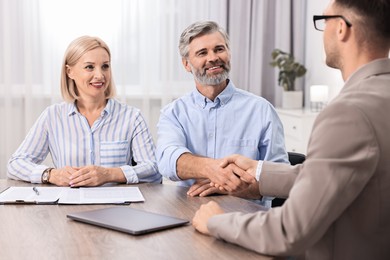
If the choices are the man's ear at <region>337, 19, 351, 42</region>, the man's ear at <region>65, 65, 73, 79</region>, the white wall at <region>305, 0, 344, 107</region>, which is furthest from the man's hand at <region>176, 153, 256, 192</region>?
the white wall at <region>305, 0, 344, 107</region>

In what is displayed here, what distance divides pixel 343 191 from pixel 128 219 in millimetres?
719

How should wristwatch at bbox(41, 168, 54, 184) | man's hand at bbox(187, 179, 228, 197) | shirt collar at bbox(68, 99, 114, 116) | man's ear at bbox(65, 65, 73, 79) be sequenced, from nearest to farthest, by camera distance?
man's hand at bbox(187, 179, 228, 197) < wristwatch at bbox(41, 168, 54, 184) < shirt collar at bbox(68, 99, 114, 116) < man's ear at bbox(65, 65, 73, 79)

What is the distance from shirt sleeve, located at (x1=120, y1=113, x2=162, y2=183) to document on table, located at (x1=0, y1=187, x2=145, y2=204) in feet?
0.57

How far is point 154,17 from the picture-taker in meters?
5.24

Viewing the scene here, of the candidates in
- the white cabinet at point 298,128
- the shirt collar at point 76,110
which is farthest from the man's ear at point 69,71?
the white cabinet at point 298,128

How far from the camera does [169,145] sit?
2484 mm

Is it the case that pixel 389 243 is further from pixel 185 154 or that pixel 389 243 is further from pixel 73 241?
pixel 185 154

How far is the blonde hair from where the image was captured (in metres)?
2.91

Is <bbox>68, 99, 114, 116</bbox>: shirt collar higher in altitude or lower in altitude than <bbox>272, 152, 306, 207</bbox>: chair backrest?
higher

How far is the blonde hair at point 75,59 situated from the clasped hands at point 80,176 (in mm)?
590

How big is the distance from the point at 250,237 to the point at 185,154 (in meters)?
1.00

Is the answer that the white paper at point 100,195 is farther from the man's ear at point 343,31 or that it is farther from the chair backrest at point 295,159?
the man's ear at point 343,31

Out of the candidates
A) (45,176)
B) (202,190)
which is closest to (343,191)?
(202,190)

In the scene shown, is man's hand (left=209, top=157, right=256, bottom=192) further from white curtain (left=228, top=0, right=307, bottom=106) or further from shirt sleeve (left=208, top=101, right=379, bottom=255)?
white curtain (left=228, top=0, right=307, bottom=106)
